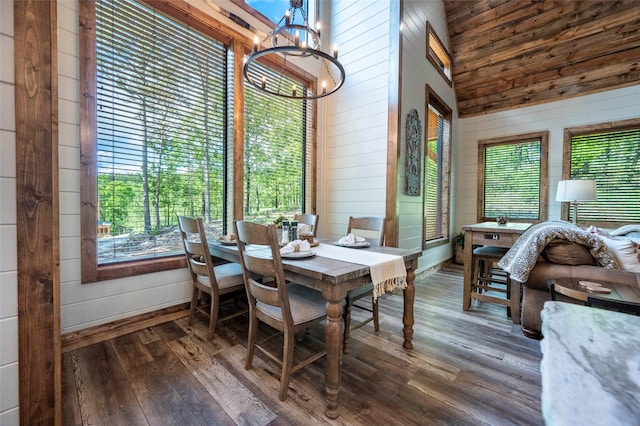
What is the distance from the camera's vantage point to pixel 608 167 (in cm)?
387

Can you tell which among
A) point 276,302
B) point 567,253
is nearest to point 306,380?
point 276,302

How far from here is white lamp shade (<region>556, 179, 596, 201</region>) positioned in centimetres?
326

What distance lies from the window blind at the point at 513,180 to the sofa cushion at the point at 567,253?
2.95 metres

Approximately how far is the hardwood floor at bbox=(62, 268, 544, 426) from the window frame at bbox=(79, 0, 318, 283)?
0.58 meters

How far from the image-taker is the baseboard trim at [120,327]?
2.01m

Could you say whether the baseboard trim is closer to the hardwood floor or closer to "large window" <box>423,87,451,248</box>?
the hardwood floor

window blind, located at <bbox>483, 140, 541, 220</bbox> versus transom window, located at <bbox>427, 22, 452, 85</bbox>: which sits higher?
transom window, located at <bbox>427, 22, 452, 85</bbox>

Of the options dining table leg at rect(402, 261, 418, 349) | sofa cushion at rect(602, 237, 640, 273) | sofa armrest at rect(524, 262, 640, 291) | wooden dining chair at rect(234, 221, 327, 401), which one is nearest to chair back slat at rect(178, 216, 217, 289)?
wooden dining chair at rect(234, 221, 327, 401)

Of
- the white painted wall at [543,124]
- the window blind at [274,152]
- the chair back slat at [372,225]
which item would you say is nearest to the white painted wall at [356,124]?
the window blind at [274,152]

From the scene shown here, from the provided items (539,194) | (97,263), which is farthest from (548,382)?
(539,194)

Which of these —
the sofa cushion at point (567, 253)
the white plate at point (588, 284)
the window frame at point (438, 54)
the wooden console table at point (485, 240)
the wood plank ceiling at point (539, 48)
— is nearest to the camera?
the white plate at point (588, 284)

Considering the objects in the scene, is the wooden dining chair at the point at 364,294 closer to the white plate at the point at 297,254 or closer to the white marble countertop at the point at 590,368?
the white plate at the point at 297,254

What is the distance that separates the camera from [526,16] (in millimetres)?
3805

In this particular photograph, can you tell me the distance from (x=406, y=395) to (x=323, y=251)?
1.04 m
